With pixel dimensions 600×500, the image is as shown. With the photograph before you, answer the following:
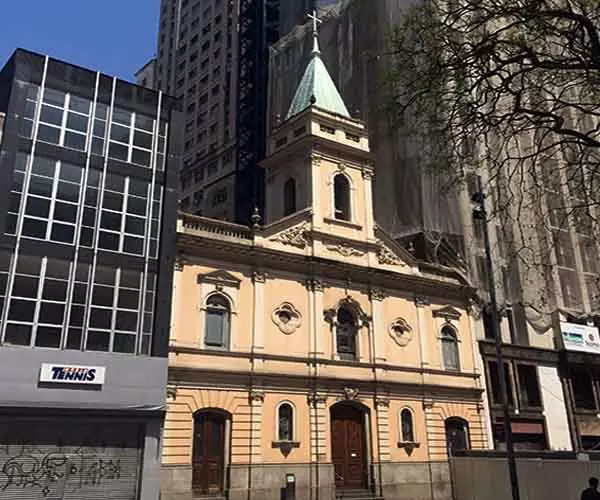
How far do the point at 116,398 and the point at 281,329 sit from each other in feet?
25.4

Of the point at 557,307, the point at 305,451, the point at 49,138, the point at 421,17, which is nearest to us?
the point at 421,17

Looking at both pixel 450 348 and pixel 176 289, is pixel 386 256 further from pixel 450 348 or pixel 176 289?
pixel 176 289

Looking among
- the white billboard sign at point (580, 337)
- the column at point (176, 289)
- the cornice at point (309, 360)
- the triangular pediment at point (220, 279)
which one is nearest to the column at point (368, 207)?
the cornice at point (309, 360)

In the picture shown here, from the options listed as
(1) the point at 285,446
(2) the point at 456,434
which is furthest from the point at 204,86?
(1) the point at 285,446

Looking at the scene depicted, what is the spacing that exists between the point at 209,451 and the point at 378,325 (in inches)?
384

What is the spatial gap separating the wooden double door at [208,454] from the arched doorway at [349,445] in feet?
16.7

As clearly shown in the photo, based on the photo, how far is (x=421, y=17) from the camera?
13102mm

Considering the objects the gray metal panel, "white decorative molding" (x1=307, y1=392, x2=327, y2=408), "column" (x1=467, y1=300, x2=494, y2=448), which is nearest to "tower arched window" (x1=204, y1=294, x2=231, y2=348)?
A: the gray metal panel

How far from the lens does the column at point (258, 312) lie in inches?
988

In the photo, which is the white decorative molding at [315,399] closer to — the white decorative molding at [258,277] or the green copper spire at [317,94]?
the white decorative molding at [258,277]

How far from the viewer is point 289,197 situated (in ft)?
103

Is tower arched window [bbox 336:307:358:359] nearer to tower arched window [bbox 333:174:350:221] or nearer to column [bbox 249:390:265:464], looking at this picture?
column [bbox 249:390:265:464]

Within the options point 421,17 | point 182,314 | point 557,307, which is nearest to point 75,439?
point 182,314

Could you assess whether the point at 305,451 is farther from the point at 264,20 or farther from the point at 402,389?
the point at 264,20
